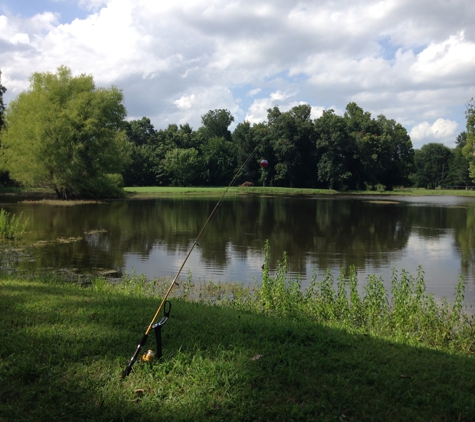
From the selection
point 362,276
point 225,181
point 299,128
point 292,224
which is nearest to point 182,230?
point 292,224

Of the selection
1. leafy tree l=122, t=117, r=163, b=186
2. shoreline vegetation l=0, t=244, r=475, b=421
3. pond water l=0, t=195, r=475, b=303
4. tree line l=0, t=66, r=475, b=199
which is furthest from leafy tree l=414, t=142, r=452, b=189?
shoreline vegetation l=0, t=244, r=475, b=421

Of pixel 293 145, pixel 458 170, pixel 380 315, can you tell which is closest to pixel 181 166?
pixel 293 145

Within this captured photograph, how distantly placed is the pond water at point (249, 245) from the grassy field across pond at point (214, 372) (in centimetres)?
717

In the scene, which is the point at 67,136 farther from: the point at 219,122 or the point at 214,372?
the point at 219,122

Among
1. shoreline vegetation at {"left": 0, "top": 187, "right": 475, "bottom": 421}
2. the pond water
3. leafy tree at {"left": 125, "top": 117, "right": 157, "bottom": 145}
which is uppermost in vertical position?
leafy tree at {"left": 125, "top": 117, "right": 157, "bottom": 145}

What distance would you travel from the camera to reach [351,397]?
441cm

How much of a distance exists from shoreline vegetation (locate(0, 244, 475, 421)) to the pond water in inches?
275

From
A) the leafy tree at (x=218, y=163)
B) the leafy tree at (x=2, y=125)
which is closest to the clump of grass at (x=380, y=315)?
the leafy tree at (x=2, y=125)

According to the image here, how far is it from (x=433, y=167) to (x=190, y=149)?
65470mm

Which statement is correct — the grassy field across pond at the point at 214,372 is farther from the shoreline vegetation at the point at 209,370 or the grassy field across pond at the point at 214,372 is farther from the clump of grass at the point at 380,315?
the clump of grass at the point at 380,315

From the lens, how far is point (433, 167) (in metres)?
116

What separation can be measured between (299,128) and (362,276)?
239 feet

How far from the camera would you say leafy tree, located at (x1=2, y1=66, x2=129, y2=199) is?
45906mm

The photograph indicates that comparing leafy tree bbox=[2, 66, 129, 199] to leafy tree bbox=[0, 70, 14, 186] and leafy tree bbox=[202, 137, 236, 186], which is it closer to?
leafy tree bbox=[0, 70, 14, 186]
